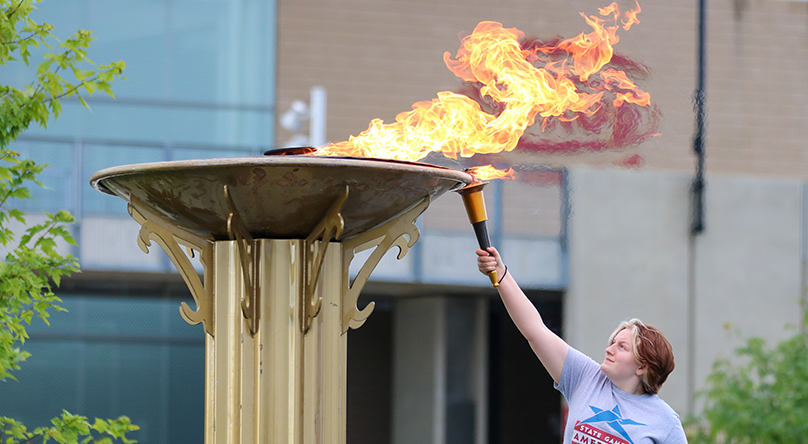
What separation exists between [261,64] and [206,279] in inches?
313

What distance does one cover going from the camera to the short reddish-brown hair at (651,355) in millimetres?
2381

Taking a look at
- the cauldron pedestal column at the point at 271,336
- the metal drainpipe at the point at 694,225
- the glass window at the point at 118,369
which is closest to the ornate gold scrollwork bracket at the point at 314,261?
the cauldron pedestal column at the point at 271,336

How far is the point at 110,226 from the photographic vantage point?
8.31 m

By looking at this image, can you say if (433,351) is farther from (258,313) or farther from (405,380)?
(258,313)

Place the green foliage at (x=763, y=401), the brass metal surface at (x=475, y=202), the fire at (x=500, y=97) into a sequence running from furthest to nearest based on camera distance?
the green foliage at (x=763, y=401), the fire at (x=500, y=97), the brass metal surface at (x=475, y=202)

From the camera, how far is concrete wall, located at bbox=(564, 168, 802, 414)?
8875mm

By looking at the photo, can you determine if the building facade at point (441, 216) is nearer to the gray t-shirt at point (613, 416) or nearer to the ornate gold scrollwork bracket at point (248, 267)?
the gray t-shirt at point (613, 416)

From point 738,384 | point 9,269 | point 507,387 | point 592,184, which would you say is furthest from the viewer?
point 507,387

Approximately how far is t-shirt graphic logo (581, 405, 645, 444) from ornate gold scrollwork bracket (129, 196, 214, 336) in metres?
A: 1.10

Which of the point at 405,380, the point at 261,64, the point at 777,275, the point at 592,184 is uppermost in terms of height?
the point at 261,64

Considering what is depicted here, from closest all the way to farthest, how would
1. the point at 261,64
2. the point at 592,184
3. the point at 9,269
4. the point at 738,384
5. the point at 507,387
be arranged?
1. the point at 9,269
2. the point at 738,384
3. the point at 592,184
4. the point at 261,64
5. the point at 507,387

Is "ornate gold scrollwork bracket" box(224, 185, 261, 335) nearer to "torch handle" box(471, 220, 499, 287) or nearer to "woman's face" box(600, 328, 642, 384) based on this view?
"torch handle" box(471, 220, 499, 287)

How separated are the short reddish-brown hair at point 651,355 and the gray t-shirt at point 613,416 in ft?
0.16

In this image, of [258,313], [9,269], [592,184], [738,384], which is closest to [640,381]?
[258,313]
